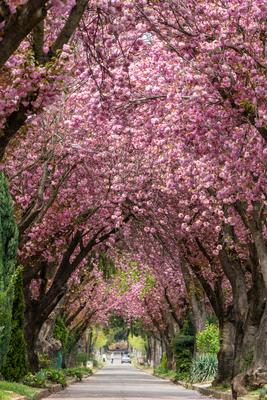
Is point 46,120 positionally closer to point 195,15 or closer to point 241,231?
point 241,231

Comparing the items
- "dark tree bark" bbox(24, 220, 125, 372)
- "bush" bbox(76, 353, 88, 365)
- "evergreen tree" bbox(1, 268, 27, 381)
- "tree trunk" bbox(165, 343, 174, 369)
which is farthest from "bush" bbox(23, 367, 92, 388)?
"bush" bbox(76, 353, 88, 365)

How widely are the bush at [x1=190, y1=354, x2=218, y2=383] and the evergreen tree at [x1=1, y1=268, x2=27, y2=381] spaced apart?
12.4 m

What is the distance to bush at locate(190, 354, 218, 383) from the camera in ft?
118

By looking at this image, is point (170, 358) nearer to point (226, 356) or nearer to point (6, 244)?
point (226, 356)

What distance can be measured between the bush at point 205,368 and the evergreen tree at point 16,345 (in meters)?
12.4

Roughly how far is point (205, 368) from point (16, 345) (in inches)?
521

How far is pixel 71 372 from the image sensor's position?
46188 millimetres

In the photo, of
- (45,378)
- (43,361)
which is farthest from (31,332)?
(43,361)

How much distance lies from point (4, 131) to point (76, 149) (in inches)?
473

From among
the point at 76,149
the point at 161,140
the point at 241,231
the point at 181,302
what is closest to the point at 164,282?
the point at 181,302

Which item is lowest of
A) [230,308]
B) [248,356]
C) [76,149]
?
[248,356]

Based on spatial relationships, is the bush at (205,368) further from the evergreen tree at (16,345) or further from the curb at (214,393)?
the evergreen tree at (16,345)

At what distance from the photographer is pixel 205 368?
36.2 m

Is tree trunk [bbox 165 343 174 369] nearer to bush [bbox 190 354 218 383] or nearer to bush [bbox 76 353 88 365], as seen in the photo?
bush [bbox 76 353 88 365]
